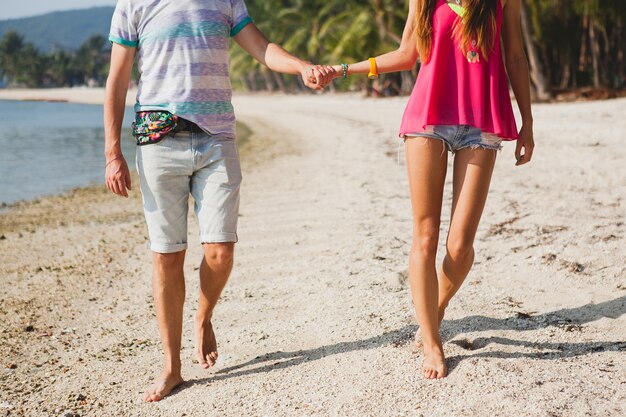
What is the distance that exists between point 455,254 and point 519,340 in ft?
2.27

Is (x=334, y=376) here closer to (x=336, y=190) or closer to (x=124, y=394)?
(x=124, y=394)

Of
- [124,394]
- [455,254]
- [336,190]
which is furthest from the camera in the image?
[336,190]

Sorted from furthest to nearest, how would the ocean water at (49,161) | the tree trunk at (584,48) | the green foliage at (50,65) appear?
the green foliage at (50,65) → the tree trunk at (584,48) → the ocean water at (49,161)

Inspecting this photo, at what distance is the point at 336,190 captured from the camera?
7.84 metres

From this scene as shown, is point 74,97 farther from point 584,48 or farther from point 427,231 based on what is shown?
point 427,231

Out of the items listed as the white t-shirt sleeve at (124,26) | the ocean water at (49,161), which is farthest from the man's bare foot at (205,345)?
the ocean water at (49,161)

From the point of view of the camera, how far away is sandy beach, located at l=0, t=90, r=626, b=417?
282 cm

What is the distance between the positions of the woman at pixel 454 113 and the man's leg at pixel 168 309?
105 centimetres

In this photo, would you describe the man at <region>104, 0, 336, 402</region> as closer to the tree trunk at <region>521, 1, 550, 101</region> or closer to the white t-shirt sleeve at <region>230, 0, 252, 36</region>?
the white t-shirt sleeve at <region>230, 0, 252, 36</region>

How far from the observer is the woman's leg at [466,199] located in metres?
2.75

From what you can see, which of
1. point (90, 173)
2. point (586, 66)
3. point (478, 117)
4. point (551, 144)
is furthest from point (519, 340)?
point (586, 66)

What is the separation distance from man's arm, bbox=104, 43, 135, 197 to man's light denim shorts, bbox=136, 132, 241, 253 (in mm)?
108

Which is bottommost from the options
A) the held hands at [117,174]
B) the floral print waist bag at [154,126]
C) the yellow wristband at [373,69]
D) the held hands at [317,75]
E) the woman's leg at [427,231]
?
the woman's leg at [427,231]

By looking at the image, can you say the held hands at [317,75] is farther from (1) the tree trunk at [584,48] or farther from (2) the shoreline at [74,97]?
(2) the shoreline at [74,97]
